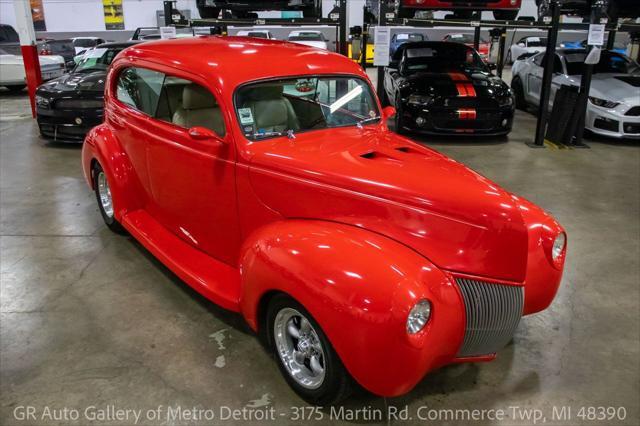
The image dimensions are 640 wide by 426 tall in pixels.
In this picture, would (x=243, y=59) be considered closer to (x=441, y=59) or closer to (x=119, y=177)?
(x=119, y=177)

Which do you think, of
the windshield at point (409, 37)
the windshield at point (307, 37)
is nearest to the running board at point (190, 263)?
the windshield at point (307, 37)

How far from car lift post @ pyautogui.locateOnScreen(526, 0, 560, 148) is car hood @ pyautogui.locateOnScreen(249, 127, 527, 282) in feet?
19.0

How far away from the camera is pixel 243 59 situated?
300 centimetres

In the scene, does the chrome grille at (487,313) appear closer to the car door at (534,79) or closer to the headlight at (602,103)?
the headlight at (602,103)

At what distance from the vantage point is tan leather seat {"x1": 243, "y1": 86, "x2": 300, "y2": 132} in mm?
2859

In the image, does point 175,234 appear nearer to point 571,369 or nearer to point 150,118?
point 150,118

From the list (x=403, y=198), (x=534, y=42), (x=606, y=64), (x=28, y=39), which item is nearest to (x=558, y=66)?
(x=606, y=64)

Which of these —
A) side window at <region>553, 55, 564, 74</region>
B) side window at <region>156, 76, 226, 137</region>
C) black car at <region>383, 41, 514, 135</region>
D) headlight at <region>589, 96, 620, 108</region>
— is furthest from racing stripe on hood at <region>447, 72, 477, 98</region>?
side window at <region>156, 76, 226, 137</region>

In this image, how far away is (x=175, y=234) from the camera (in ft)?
11.7

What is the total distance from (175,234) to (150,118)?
829 millimetres

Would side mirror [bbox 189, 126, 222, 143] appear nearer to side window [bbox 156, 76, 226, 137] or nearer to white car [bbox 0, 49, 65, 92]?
side window [bbox 156, 76, 226, 137]

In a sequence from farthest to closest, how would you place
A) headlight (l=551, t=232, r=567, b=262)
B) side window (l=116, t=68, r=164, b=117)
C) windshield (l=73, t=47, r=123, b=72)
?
windshield (l=73, t=47, r=123, b=72) → side window (l=116, t=68, r=164, b=117) → headlight (l=551, t=232, r=567, b=262)

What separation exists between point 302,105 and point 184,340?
5.17ft

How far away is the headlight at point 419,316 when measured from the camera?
2.00 metres
